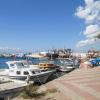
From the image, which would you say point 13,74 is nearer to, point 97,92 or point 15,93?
point 15,93

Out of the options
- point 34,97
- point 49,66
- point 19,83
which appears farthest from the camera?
point 49,66

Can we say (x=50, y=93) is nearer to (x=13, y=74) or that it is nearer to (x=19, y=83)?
(x=19, y=83)

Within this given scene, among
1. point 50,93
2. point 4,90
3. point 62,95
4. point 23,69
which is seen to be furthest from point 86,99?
point 23,69

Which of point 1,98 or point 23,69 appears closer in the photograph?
point 1,98

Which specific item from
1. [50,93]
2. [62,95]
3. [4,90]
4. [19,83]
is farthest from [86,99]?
[19,83]

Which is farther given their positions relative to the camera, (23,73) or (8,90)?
(23,73)

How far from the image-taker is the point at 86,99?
13.0m

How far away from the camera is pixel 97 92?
576 inches

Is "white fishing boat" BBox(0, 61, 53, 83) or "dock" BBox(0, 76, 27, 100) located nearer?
"dock" BBox(0, 76, 27, 100)

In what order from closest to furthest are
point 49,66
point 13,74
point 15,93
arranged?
point 15,93 < point 13,74 < point 49,66

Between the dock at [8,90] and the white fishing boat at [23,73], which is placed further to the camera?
the white fishing boat at [23,73]

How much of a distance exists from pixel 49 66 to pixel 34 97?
3453 cm

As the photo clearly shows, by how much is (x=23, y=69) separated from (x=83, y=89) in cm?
1747

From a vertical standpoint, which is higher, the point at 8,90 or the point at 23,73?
the point at 23,73
